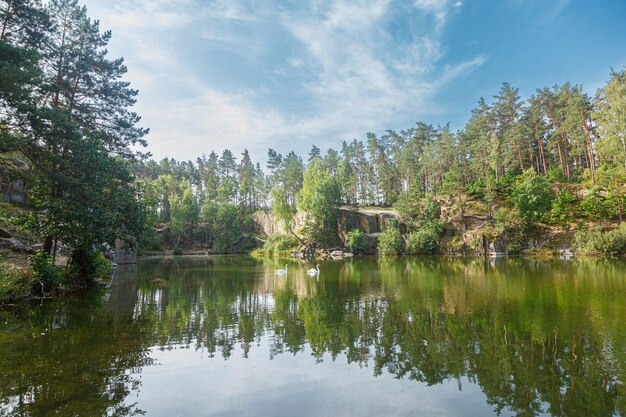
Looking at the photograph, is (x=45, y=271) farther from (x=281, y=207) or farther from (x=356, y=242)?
(x=281, y=207)

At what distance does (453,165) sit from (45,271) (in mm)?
69592

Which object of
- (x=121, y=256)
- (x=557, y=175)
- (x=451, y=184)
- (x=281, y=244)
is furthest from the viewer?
(x=281, y=244)

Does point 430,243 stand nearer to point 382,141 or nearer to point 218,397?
point 382,141

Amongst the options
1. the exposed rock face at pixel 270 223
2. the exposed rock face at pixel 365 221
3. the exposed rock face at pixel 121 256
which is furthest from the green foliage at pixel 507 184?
the exposed rock face at pixel 121 256

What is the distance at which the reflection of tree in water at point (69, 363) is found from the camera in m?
7.65

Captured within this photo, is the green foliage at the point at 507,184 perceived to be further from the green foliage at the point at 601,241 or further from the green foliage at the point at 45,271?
the green foliage at the point at 45,271

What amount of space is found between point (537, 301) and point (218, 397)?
1702cm

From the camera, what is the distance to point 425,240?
6225cm

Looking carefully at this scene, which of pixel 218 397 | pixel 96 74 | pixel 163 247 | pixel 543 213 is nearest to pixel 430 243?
pixel 543 213

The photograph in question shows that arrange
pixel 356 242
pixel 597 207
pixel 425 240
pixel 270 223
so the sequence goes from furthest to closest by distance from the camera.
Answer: pixel 270 223 → pixel 356 242 → pixel 425 240 → pixel 597 207

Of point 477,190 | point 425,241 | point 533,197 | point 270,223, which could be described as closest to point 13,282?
point 425,241

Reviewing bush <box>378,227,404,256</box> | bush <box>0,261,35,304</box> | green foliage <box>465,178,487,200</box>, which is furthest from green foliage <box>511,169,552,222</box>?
bush <box>0,261,35,304</box>

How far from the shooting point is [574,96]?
5981cm

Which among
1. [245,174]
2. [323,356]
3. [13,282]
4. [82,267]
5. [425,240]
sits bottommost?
[323,356]
